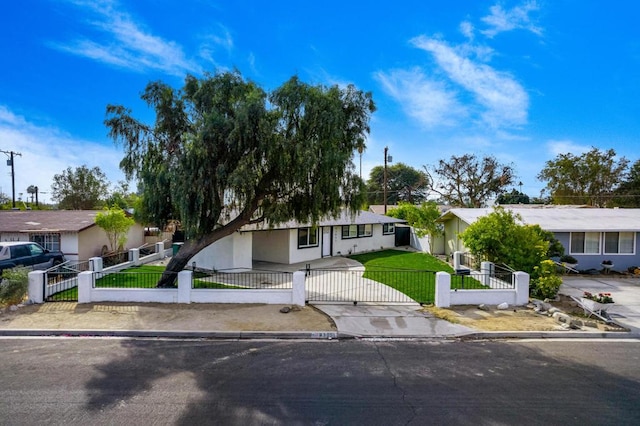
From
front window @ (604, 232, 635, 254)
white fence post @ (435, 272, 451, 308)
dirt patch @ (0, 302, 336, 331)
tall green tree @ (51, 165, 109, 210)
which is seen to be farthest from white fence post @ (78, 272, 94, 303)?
tall green tree @ (51, 165, 109, 210)

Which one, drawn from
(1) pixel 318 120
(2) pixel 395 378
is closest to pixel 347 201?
(1) pixel 318 120

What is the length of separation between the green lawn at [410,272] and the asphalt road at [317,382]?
4134 mm

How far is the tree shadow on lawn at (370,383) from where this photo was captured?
5070mm

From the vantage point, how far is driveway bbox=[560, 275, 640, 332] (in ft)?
33.0

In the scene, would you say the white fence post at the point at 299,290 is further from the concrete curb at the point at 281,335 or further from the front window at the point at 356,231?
the front window at the point at 356,231

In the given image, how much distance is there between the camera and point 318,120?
1080 cm

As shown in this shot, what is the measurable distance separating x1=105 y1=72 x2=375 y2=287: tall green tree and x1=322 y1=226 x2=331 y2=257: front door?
369 inches

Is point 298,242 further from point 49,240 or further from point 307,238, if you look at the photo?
point 49,240

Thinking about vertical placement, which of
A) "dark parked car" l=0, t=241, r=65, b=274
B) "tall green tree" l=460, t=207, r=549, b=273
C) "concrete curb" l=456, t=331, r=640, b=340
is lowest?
"concrete curb" l=456, t=331, r=640, b=340

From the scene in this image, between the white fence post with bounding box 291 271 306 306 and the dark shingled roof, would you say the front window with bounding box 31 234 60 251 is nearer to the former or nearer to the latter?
the dark shingled roof

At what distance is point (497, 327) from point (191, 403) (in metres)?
7.61

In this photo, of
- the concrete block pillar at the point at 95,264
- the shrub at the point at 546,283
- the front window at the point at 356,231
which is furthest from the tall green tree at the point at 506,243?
the concrete block pillar at the point at 95,264

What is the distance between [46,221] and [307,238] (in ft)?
47.6

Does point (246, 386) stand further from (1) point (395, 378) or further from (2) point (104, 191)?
(2) point (104, 191)
